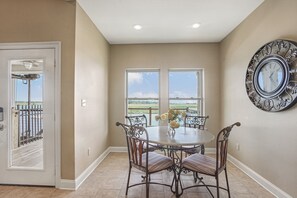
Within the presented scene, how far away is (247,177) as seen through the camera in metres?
2.88

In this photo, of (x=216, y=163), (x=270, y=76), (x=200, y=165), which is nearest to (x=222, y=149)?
(x=216, y=163)

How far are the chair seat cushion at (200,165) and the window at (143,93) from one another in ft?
7.15

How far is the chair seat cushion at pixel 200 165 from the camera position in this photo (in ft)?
6.74

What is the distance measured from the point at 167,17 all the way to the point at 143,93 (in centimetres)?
199

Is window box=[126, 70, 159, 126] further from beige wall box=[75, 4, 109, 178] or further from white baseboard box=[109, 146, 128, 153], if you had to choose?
white baseboard box=[109, 146, 128, 153]

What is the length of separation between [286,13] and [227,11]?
2.85ft

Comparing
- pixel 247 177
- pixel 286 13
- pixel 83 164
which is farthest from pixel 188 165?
pixel 286 13

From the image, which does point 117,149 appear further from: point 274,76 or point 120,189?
point 274,76

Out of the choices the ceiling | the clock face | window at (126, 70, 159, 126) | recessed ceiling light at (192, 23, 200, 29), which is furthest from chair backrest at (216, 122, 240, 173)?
window at (126, 70, 159, 126)

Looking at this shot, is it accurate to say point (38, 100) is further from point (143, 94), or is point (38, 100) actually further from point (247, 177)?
point (247, 177)

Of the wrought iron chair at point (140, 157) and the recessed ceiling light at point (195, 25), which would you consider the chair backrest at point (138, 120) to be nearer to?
the wrought iron chair at point (140, 157)

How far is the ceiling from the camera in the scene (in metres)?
2.60

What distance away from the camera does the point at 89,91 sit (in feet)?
10.1

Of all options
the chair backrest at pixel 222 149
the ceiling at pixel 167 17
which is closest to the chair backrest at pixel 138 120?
the ceiling at pixel 167 17
